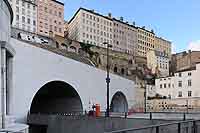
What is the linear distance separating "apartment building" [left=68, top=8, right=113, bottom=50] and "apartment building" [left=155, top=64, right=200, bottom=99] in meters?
43.6

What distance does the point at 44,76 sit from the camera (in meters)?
43.3

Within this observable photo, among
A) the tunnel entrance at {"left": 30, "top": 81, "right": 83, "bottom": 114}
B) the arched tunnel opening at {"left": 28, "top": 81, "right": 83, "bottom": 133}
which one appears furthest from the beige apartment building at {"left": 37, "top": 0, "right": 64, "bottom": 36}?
the arched tunnel opening at {"left": 28, "top": 81, "right": 83, "bottom": 133}

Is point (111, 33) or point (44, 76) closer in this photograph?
point (44, 76)

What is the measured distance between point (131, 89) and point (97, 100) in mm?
14905

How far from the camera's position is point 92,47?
348 ft

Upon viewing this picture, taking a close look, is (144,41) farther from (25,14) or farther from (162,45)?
(25,14)

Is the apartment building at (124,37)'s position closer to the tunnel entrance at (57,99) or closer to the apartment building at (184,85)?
the apartment building at (184,85)

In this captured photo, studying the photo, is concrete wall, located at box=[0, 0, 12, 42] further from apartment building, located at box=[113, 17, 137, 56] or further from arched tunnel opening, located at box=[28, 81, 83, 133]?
apartment building, located at box=[113, 17, 137, 56]

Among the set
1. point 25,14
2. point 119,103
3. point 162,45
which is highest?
point 25,14

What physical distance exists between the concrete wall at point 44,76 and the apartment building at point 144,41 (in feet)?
293

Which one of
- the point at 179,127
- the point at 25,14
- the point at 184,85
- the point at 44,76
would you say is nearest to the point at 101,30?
the point at 25,14

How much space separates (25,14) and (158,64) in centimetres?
5328

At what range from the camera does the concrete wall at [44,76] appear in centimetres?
3828

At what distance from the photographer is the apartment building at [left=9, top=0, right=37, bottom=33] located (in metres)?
104
